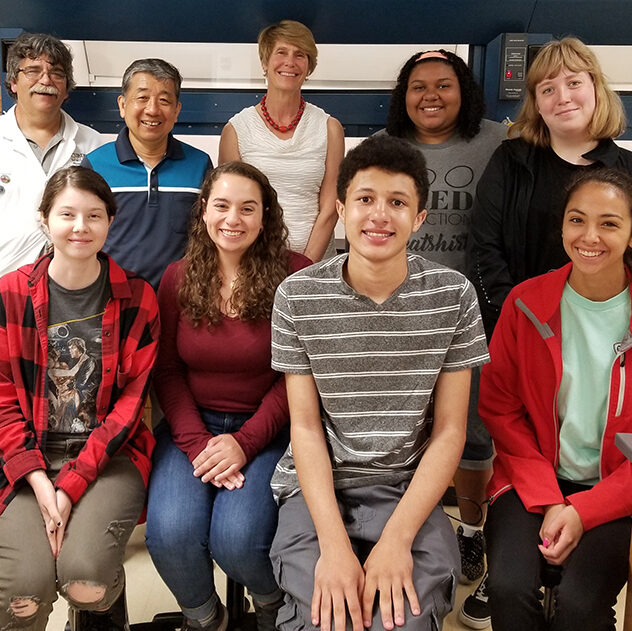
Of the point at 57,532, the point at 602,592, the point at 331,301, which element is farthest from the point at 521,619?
the point at 57,532

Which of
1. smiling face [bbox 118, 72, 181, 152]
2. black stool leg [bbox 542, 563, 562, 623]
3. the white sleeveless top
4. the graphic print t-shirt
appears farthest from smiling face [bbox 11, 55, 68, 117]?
black stool leg [bbox 542, 563, 562, 623]

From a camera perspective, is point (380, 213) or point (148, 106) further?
point (148, 106)

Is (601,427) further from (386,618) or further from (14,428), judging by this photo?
(14,428)

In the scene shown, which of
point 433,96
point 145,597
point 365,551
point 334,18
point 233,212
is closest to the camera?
point 365,551

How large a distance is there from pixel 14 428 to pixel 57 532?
0.90ft

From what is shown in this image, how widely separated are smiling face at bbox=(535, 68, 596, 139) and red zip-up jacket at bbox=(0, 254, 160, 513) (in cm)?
129

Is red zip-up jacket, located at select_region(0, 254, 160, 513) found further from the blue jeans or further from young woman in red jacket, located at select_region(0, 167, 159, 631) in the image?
the blue jeans

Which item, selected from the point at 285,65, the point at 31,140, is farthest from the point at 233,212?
the point at 31,140

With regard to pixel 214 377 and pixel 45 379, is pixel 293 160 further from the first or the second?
pixel 45 379

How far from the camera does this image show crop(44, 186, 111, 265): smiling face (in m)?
1.63

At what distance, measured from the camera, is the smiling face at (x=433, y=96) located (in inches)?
87.9

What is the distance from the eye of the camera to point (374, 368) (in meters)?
1.47

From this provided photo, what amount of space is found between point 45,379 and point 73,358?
8cm

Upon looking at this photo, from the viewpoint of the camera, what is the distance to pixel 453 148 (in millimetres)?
2252
